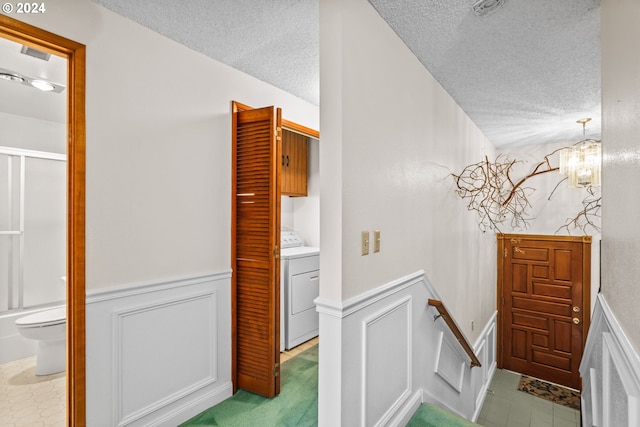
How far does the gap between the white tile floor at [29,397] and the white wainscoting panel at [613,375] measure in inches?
108

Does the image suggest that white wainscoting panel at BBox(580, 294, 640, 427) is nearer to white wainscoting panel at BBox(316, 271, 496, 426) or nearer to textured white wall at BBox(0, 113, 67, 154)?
white wainscoting panel at BBox(316, 271, 496, 426)

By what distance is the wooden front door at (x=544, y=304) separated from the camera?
165 inches

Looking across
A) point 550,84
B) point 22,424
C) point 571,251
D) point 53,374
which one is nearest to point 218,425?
point 22,424

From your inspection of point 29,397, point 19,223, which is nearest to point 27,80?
point 19,223

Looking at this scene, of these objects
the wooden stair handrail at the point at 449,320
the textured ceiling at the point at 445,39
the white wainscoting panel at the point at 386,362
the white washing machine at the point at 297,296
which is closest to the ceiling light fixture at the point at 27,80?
the textured ceiling at the point at 445,39

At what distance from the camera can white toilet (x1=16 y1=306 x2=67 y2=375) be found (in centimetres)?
248

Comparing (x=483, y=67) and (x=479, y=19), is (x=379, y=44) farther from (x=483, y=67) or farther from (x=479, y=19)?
(x=483, y=67)

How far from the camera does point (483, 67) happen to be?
2209mm

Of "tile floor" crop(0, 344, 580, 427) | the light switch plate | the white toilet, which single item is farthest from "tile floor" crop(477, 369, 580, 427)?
the white toilet

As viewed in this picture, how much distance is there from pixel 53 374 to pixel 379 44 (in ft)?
11.0

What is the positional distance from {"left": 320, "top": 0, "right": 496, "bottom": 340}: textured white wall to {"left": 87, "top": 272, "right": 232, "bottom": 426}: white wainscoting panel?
1018mm

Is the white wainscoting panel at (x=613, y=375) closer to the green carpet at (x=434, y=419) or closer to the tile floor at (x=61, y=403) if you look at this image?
the green carpet at (x=434, y=419)

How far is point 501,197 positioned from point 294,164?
7.65 ft

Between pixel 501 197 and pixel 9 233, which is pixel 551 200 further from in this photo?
pixel 9 233
